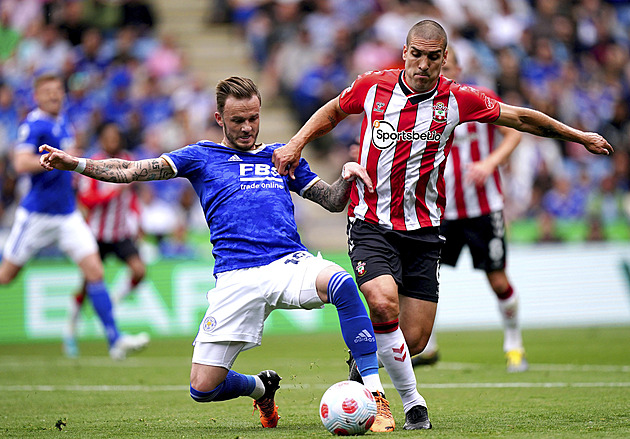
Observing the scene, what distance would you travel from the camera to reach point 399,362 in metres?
5.39

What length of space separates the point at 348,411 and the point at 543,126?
7.02 ft

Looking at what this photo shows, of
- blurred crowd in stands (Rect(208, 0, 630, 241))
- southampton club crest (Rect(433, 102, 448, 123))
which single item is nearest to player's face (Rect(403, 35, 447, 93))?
southampton club crest (Rect(433, 102, 448, 123))

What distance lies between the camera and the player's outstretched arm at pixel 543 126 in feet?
18.5

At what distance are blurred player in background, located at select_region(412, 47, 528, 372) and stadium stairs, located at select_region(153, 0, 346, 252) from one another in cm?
881

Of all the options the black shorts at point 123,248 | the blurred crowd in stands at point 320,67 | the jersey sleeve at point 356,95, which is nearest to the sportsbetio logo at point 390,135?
the jersey sleeve at point 356,95

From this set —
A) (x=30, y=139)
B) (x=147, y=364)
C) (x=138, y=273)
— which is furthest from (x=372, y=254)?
(x=138, y=273)

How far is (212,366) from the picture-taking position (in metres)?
5.52

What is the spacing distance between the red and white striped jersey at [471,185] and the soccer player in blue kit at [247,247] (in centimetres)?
315

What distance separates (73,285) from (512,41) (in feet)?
36.0

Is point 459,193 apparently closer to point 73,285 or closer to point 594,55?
point 73,285

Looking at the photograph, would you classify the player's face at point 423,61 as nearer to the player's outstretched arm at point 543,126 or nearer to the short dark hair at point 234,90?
the player's outstretched arm at point 543,126

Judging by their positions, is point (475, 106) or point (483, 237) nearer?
point (475, 106)

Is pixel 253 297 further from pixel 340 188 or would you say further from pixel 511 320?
pixel 511 320

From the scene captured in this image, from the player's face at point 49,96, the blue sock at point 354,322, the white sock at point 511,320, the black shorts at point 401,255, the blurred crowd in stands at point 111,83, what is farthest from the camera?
the blurred crowd in stands at point 111,83
